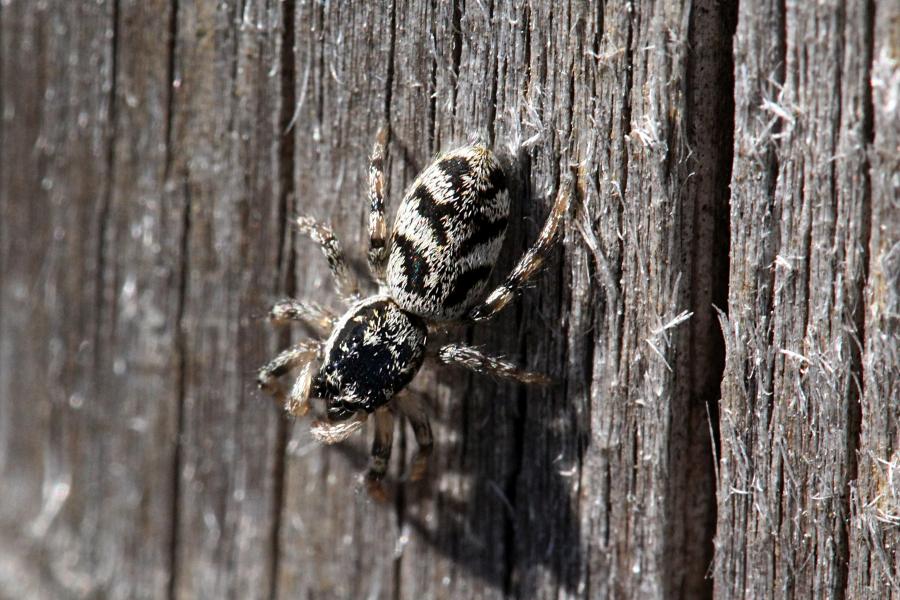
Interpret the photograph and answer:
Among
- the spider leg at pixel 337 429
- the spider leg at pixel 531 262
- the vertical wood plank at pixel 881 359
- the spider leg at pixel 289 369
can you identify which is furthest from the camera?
the spider leg at pixel 289 369

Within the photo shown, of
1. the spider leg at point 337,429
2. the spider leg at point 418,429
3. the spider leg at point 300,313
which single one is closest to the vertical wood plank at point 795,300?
the spider leg at point 418,429

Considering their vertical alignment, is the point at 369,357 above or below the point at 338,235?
below

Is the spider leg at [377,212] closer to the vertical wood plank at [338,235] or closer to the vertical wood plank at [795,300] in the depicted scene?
the vertical wood plank at [338,235]

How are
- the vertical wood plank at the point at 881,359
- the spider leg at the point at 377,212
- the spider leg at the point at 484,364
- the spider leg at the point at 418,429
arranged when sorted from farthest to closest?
the spider leg at the point at 418,429 → the spider leg at the point at 377,212 → the spider leg at the point at 484,364 → the vertical wood plank at the point at 881,359

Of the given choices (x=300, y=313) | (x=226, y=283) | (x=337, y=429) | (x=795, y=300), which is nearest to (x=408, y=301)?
(x=300, y=313)

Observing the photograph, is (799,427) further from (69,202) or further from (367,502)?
(69,202)

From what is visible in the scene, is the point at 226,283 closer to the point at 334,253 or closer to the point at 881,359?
the point at 334,253
